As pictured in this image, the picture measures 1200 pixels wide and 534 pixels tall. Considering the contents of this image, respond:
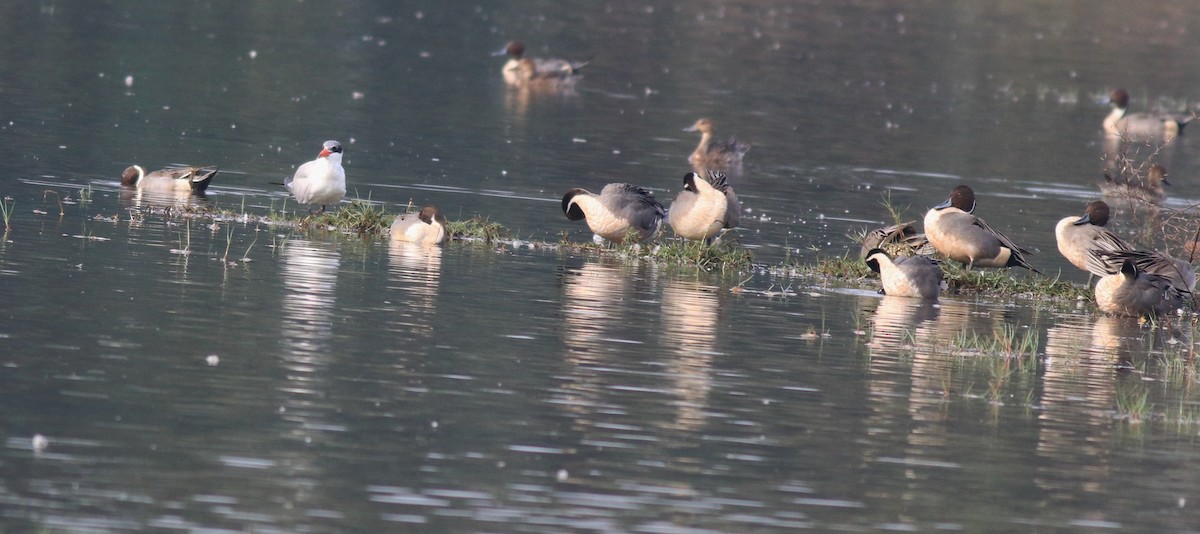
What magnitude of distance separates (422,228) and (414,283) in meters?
2.64

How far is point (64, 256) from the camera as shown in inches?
594

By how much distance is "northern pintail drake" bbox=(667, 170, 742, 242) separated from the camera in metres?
18.3

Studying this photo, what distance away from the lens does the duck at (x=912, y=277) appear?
654 inches

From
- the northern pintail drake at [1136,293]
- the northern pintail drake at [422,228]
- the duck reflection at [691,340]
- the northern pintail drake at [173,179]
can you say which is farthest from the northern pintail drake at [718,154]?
the northern pintail drake at [1136,293]

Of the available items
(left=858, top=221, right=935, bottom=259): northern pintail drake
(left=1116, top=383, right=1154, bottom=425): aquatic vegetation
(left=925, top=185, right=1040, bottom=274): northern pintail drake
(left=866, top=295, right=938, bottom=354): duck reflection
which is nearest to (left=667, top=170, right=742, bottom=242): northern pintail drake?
(left=858, top=221, right=935, bottom=259): northern pintail drake

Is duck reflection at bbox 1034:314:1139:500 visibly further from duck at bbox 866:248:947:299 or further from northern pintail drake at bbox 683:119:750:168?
northern pintail drake at bbox 683:119:750:168

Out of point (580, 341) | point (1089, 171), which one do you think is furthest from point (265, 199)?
point (1089, 171)

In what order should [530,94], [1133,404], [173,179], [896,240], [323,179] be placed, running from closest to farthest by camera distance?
[1133,404]
[896,240]
[323,179]
[173,179]
[530,94]

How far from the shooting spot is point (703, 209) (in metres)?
18.4

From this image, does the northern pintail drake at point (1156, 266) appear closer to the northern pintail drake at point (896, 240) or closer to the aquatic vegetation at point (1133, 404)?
the northern pintail drake at point (896, 240)

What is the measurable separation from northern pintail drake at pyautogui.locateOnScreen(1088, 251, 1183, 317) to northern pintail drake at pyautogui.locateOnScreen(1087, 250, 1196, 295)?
113 mm

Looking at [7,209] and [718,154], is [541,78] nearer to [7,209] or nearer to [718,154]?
[718,154]

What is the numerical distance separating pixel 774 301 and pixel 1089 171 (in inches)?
637

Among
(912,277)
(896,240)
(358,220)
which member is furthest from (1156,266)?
(358,220)
